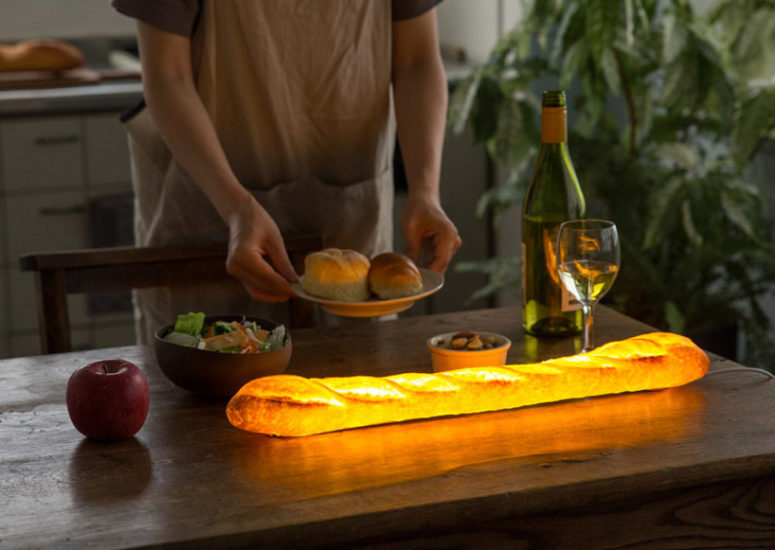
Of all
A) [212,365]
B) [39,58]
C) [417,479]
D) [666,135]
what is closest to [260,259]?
[212,365]

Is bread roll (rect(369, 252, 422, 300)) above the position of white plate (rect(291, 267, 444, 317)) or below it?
above

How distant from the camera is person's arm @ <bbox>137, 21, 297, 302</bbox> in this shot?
4.67ft

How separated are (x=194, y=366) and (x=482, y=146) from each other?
7.38 feet

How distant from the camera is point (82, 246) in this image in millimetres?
3104

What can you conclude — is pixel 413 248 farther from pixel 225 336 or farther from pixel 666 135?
pixel 666 135

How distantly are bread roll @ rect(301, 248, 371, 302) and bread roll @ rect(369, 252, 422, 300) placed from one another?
0.05ft

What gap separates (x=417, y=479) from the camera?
953 millimetres

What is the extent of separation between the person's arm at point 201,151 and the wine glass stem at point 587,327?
398 millimetres

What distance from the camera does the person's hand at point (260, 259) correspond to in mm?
1389

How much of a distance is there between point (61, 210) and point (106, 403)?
215 cm

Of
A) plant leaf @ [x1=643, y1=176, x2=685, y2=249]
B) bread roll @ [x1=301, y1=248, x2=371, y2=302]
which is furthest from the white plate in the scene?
plant leaf @ [x1=643, y1=176, x2=685, y2=249]

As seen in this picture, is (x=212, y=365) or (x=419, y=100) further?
(x=419, y=100)

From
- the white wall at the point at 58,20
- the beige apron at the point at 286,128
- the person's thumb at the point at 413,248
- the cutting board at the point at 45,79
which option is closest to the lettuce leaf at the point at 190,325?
the person's thumb at the point at 413,248

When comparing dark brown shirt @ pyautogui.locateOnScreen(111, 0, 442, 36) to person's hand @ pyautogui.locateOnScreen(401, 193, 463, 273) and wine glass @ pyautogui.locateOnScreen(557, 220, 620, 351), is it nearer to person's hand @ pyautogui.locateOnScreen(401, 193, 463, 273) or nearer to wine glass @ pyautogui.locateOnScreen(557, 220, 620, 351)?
person's hand @ pyautogui.locateOnScreen(401, 193, 463, 273)
